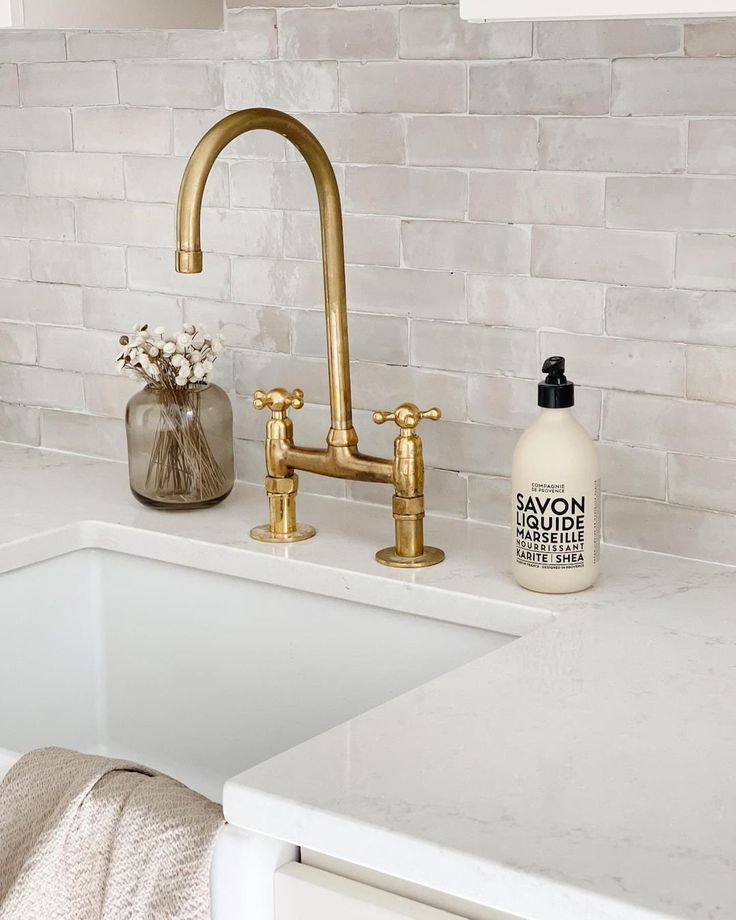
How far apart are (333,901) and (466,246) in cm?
84

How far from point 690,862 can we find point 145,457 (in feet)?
3.13

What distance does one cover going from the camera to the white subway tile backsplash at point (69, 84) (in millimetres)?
1803

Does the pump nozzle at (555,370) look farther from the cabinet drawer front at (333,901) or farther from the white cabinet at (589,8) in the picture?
the cabinet drawer front at (333,901)

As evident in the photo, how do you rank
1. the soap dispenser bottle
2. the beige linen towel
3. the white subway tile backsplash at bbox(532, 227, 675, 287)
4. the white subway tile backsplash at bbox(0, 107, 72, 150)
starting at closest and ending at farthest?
the beige linen towel
the soap dispenser bottle
the white subway tile backsplash at bbox(532, 227, 675, 287)
the white subway tile backsplash at bbox(0, 107, 72, 150)

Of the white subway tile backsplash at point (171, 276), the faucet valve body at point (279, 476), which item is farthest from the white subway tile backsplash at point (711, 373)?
the white subway tile backsplash at point (171, 276)

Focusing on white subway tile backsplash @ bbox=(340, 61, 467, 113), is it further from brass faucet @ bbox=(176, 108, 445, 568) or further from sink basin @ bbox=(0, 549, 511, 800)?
sink basin @ bbox=(0, 549, 511, 800)

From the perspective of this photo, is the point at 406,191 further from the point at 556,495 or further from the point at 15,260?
the point at 15,260

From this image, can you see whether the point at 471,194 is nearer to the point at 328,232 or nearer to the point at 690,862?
the point at 328,232

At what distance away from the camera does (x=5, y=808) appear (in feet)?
3.53

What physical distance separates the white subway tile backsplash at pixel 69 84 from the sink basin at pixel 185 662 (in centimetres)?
63

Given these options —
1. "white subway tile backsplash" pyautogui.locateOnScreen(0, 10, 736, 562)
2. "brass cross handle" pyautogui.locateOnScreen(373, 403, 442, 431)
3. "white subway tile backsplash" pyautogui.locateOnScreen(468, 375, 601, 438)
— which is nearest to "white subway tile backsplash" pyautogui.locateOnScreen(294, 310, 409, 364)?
"white subway tile backsplash" pyautogui.locateOnScreen(0, 10, 736, 562)

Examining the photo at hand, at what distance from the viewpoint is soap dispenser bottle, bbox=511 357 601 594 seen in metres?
1.32

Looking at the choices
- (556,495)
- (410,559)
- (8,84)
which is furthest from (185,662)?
(8,84)

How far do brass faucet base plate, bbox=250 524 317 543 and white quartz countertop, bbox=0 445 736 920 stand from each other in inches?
0.6
